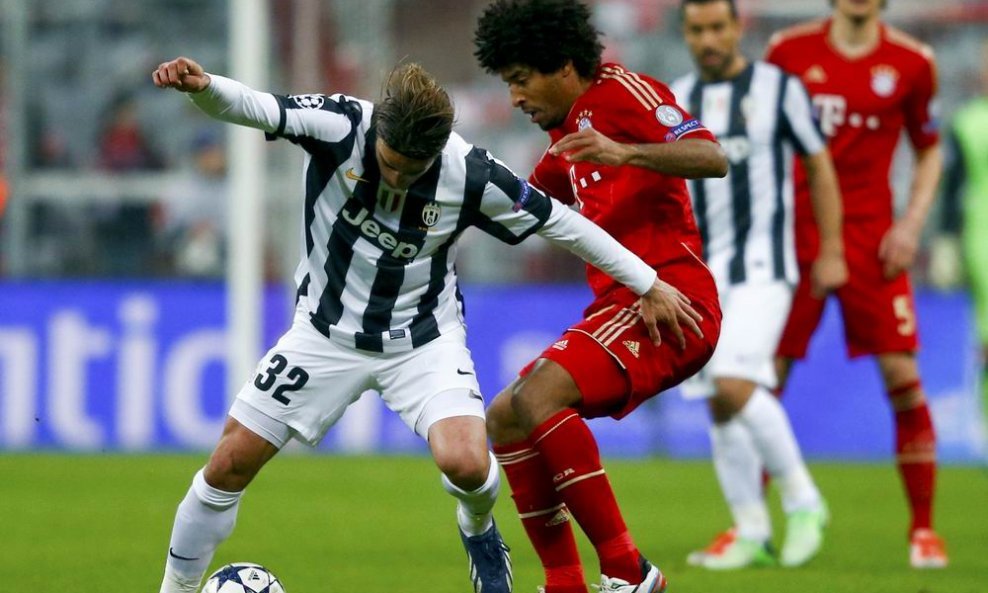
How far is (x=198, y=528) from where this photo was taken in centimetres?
510

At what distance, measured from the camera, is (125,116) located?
1433 centimetres

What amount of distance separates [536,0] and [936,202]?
364 inches

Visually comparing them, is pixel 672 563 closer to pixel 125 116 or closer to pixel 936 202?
pixel 936 202

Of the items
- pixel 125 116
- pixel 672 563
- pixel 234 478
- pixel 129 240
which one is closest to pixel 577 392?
pixel 234 478

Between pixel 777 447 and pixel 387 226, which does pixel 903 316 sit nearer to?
pixel 777 447

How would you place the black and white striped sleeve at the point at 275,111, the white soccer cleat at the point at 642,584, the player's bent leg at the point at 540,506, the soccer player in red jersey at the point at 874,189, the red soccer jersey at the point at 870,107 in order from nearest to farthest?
the black and white striped sleeve at the point at 275,111
the white soccer cleat at the point at 642,584
the player's bent leg at the point at 540,506
the soccer player in red jersey at the point at 874,189
the red soccer jersey at the point at 870,107

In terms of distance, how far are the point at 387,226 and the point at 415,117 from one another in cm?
49

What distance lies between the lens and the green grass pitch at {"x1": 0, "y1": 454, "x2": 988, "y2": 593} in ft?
20.8

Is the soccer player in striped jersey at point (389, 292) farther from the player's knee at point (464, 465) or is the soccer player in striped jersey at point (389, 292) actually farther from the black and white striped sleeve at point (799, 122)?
the black and white striped sleeve at point (799, 122)

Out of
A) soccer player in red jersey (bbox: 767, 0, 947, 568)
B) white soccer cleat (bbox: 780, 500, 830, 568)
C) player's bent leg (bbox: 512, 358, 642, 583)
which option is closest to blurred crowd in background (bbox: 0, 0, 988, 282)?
soccer player in red jersey (bbox: 767, 0, 947, 568)

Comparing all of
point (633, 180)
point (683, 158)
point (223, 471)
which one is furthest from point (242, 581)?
point (683, 158)

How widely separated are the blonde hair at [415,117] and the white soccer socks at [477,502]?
1015 millimetres

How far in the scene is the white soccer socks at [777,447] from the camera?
23.1ft

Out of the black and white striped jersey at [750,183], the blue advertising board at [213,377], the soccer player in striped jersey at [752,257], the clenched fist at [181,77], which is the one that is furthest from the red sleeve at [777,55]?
the blue advertising board at [213,377]
